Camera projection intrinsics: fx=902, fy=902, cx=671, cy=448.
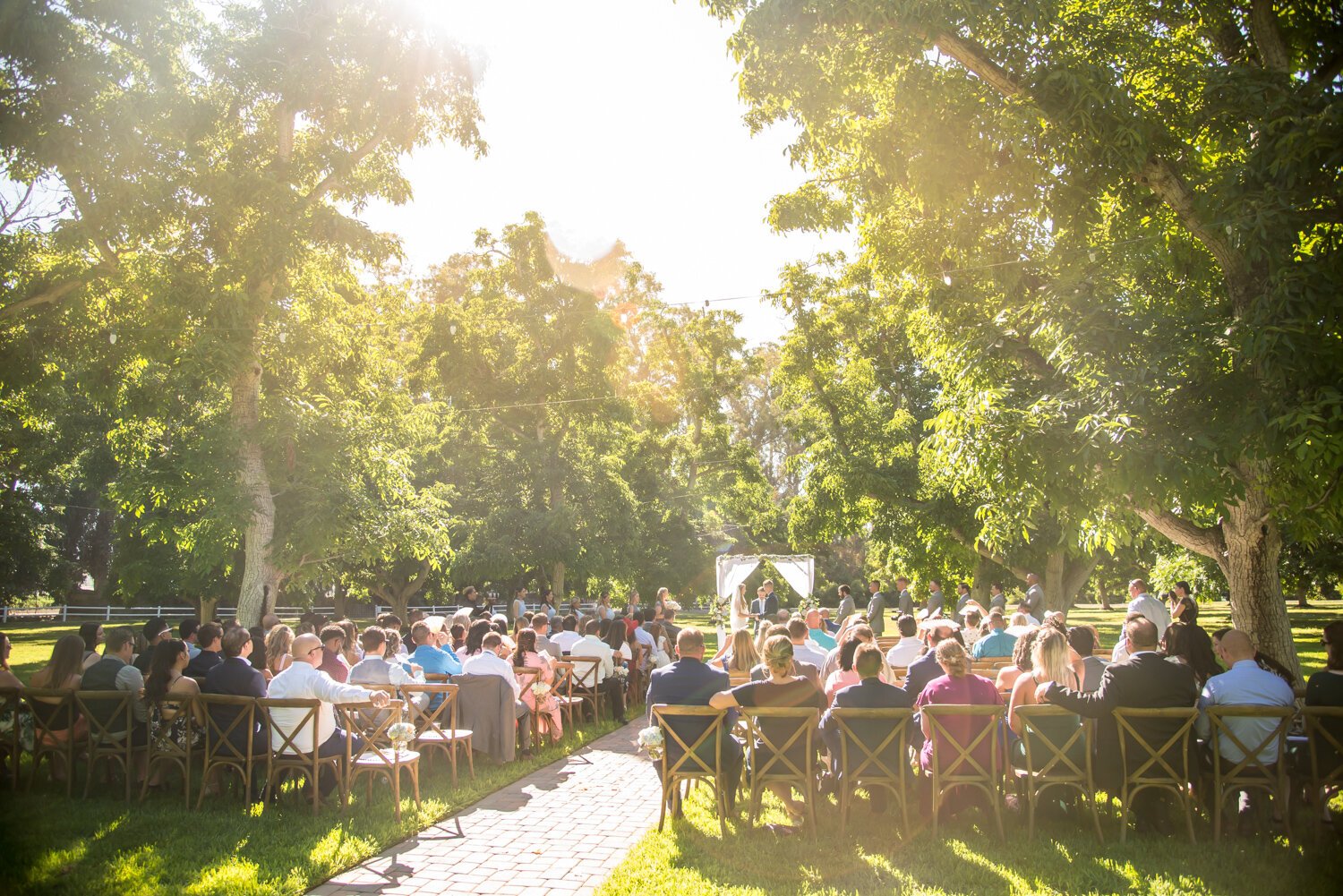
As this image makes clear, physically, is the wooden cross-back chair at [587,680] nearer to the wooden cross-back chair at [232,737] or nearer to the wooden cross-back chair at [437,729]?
the wooden cross-back chair at [437,729]

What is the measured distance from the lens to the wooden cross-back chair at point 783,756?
6.11m

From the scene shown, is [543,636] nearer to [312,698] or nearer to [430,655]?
[430,655]

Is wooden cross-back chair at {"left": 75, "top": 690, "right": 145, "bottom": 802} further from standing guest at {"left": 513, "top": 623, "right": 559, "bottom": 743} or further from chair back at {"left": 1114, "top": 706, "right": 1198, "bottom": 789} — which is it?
chair back at {"left": 1114, "top": 706, "right": 1198, "bottom": 789}

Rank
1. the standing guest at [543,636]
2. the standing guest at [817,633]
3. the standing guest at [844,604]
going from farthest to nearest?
the standing guest at [844,604] < the standing guest at [817,633] < the standing guest at [543,636]

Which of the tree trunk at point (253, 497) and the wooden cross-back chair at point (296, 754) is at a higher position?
the tree trunk at point (253, 497)

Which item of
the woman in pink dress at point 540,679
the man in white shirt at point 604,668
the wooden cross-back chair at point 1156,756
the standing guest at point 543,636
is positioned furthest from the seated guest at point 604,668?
the wooden cross-back chair at point 1156,756

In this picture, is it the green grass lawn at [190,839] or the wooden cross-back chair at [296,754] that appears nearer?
the green grass lawn at [190,839]

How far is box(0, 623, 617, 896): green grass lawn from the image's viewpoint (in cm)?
518

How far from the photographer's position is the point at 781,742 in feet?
20.8

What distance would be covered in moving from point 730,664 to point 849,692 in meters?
2.45

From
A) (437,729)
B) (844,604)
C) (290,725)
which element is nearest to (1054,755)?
(437,729)

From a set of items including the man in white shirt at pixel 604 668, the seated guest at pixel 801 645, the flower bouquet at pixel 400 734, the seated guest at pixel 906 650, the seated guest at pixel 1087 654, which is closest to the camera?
the flower bouquet at pixel 400 734

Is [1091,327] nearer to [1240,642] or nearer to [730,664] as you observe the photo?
[1240,642]

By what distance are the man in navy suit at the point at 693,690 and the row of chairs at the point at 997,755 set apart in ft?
0.08
